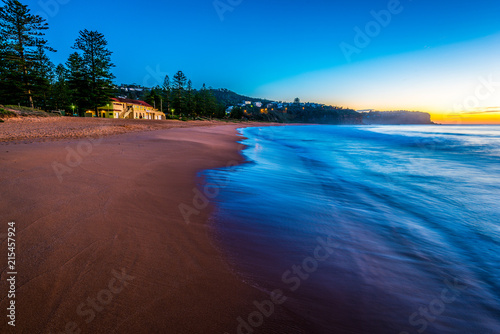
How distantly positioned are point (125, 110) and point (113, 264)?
69.1 metres

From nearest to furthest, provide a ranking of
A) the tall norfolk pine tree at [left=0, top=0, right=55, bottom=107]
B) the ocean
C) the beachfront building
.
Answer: the ocean < the tall norfolk pine tree at [left=0, top=0, right=55, bottom=107] < the beachfront building

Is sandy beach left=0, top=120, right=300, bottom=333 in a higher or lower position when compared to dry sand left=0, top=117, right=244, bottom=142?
lower

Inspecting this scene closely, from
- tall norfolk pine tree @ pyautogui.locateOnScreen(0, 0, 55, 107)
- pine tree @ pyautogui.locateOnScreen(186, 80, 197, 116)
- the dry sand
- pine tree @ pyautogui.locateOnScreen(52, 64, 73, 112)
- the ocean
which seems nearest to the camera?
the ocean

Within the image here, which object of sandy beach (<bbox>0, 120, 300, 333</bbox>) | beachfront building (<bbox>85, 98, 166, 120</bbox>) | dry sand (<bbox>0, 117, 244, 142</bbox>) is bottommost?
sandy beach (<bbox>0, 120, 300, 333</bbox>)

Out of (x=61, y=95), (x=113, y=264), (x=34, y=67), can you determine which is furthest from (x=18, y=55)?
(x=113, y=264)

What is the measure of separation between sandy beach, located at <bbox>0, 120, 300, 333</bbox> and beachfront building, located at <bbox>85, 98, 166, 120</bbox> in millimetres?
61136

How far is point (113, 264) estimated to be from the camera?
2156 millimetres

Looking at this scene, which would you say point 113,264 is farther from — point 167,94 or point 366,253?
point 167,94

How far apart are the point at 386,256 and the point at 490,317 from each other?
3.48ft

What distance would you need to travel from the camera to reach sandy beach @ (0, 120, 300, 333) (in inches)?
63.7

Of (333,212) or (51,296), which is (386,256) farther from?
(51,296)

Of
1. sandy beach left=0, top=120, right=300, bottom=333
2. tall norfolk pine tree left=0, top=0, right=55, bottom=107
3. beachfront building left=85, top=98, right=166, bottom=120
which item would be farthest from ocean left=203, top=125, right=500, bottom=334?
beachfront building left=85, top=98, right=166, bottom=120

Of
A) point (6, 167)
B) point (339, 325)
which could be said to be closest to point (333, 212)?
point (339, 325)

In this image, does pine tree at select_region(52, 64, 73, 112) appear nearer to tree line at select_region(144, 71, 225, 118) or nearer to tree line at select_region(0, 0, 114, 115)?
tree line at select_region(0, 0, 114, 115)
